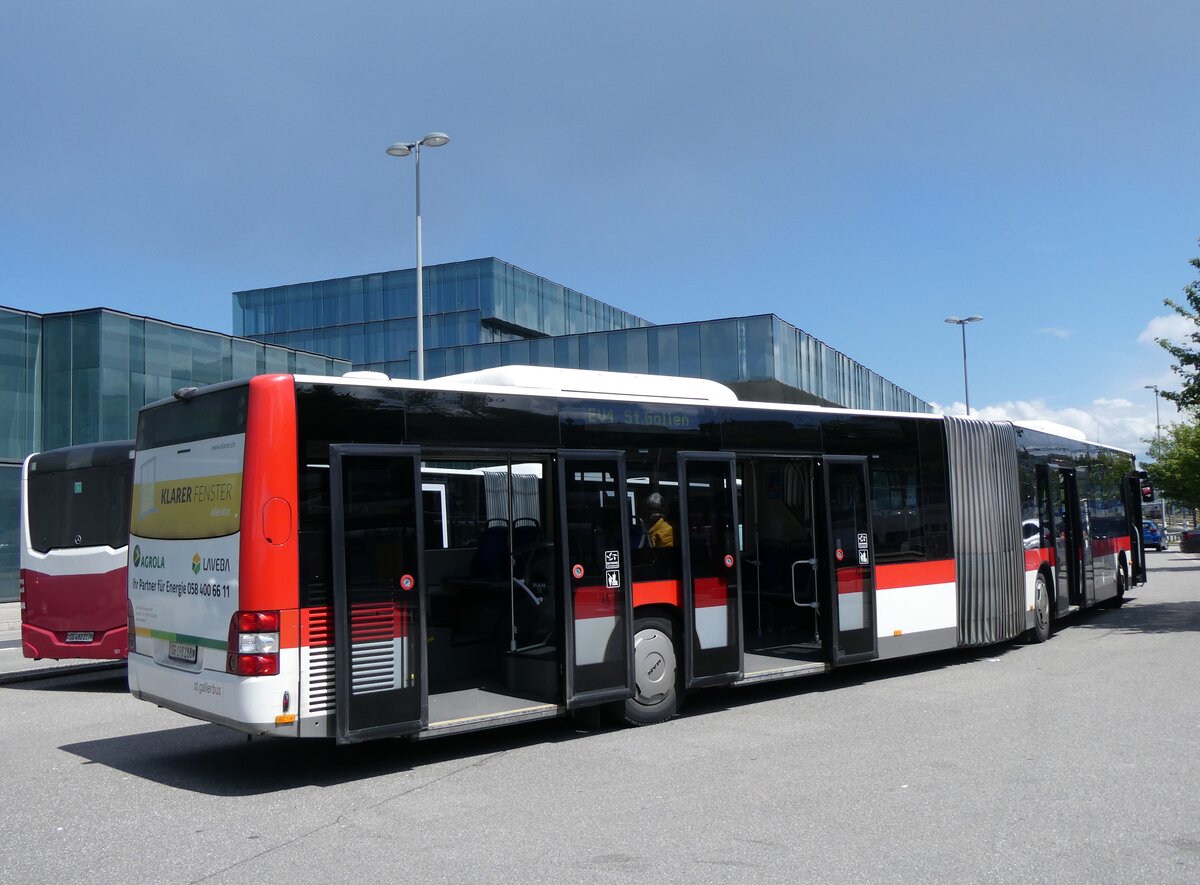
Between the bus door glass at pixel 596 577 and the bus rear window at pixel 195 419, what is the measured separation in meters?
2.66

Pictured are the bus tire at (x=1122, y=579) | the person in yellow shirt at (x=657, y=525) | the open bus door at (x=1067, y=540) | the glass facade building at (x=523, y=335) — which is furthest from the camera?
the glass facade building at (x=523, y=335)

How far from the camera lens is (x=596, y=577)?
903 centimetres

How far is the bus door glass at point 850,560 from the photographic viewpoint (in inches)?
441

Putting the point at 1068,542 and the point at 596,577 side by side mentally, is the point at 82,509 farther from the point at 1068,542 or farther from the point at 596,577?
the point at 1068,542

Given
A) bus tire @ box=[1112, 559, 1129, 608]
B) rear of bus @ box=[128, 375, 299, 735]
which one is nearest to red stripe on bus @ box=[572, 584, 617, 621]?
rear of bus @ box=[128, 375, 299, 735]

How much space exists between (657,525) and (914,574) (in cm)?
404

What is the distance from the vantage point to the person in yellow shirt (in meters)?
9.59

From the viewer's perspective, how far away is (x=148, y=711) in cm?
1098

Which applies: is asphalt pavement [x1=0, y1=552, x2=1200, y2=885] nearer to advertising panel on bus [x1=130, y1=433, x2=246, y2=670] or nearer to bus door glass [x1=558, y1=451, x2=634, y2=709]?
bus door glass [x1=558, y1=451, x2=634, y2=709]

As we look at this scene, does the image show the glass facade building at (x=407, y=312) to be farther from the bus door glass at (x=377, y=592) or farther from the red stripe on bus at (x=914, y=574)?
the bus door glass at (x=377, y=592)

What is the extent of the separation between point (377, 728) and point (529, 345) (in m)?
38.3

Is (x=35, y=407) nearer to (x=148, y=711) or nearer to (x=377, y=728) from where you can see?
(x=148, y=711)

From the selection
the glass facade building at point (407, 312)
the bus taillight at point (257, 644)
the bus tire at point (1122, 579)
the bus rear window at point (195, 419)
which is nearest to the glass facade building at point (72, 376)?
the bus rear window at point (195, 419)

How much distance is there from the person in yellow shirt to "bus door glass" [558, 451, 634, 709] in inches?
12.5
